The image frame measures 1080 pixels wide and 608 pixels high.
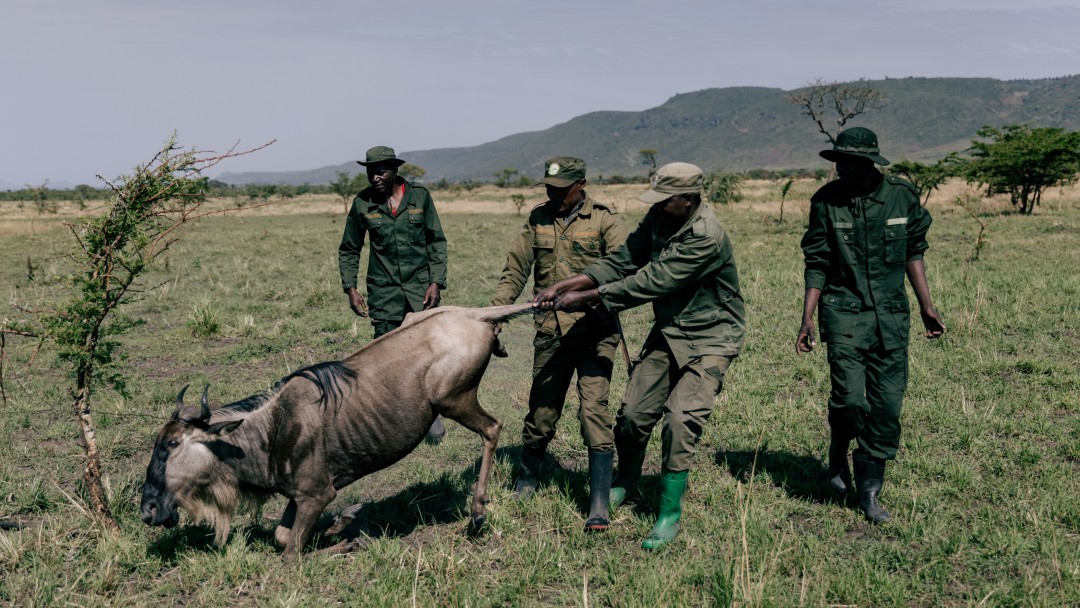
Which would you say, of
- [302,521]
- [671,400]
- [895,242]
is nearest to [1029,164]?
[895,242]

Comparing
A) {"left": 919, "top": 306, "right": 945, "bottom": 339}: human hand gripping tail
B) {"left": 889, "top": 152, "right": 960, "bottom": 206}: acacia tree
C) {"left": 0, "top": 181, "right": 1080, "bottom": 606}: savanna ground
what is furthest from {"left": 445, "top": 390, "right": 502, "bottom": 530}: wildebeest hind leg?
{"left": 889, "top": 152, "right": 960, "bottom": 206}: acacia tree

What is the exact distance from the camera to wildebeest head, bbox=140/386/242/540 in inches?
154

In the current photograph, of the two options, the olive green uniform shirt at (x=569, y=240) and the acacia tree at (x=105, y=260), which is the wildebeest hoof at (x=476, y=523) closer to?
the olive green uniform shirt at (x=569, y=240)

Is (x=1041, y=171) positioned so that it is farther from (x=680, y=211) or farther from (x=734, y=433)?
(x=680, y=211)

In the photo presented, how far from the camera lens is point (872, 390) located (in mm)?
4570

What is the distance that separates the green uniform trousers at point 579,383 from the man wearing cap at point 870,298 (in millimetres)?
1329

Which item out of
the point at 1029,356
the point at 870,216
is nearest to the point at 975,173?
the point at 1029,356

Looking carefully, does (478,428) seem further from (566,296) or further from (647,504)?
(647,504)

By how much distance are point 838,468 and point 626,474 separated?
1.41 metres

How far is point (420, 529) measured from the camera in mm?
4676

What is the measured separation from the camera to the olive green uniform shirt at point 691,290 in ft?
14.1

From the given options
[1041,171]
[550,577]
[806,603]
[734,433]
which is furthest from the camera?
[1041,171]

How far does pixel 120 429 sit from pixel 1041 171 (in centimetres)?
2609

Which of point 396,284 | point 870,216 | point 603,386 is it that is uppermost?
point 870,216
